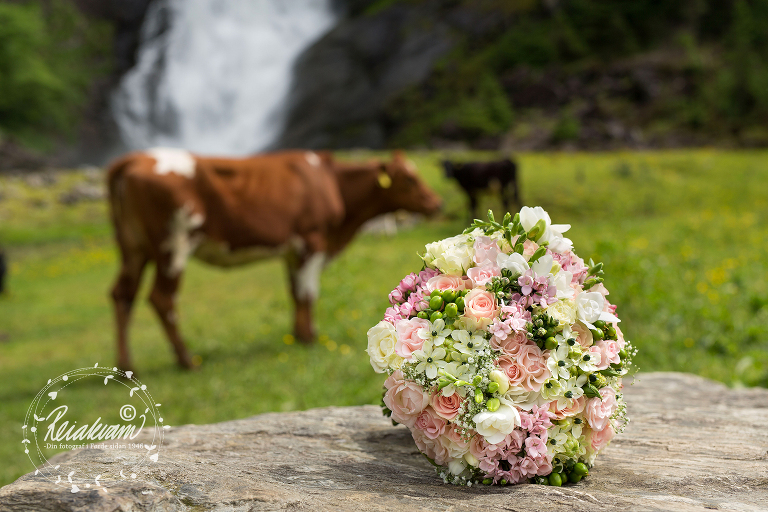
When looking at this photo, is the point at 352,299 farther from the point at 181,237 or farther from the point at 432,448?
the point at 432,448

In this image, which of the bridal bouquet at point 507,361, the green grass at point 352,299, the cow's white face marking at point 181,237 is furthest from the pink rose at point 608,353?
the cow's white face marking at point 181,237

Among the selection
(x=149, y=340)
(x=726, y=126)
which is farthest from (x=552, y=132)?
(x=149, y=340)

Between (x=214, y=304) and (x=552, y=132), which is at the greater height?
(x=552, y=132)

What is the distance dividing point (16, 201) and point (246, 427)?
21.3 meters

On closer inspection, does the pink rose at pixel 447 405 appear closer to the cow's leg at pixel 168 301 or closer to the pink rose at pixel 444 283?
the pink rose at pixel 444 283

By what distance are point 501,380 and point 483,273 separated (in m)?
0.40

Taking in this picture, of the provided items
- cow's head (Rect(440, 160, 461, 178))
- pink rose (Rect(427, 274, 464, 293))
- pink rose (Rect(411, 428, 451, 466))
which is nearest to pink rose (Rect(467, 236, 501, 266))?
pink rose (Rect(427, 274, 464, 293))

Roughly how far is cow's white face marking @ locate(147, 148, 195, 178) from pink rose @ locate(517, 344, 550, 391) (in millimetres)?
5060

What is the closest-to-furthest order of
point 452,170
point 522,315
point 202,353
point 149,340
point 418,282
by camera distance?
point 522,315
point 418,282
point 202,353
point 149,340
point 452,170

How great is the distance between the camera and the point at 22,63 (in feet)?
72.3

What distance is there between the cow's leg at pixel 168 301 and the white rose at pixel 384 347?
15.1 ft

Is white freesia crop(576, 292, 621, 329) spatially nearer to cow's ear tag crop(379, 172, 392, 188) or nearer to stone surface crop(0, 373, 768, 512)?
stone surface crop(0, 373, 768, 512)

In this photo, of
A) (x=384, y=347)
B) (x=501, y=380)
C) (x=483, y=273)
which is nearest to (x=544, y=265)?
(x=483, y=273)

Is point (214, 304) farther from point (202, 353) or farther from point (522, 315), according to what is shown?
point (522, 315)
